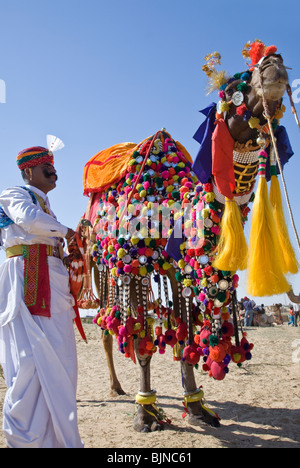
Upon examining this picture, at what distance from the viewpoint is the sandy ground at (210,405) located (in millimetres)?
3967

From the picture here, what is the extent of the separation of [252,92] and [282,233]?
44.1 inches

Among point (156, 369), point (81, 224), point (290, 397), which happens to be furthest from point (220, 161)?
point (156, 369)

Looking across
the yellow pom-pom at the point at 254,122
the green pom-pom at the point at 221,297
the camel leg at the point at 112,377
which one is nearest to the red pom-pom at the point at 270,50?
the yellow pom-pom at the point at 254,122

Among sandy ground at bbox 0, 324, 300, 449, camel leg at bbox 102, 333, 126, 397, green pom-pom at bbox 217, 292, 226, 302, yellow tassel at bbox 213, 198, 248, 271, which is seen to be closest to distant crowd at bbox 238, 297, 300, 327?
sandy ground at bbox 0, 324, 300, 449

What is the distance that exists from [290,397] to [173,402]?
154 cm

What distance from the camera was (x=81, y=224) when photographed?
3.56m

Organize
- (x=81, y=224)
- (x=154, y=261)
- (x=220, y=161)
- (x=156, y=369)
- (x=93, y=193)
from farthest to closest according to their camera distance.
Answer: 1. (x=156, y=369)
2. (x=93, y=193)
3. (x=154, y=261)
4. (x=81, y=224)
5. (x=220, y=161)

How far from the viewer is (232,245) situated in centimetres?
323

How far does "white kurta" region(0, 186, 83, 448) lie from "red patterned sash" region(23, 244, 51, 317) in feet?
0.16

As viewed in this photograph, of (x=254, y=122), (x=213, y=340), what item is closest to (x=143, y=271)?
(x=213, y=340)

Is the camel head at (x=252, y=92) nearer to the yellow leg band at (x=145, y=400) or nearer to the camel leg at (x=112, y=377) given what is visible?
the yellow leg band at (x=145, y=400)

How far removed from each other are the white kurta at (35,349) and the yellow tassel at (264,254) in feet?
4.83
